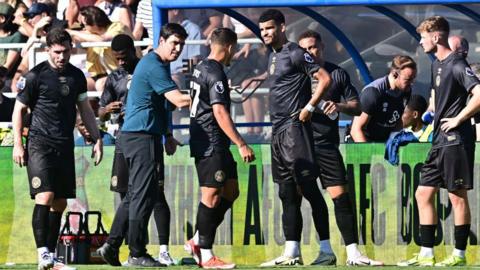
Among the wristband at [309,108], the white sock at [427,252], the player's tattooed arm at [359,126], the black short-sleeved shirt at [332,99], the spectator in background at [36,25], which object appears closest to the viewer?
the wristband at [309,108]

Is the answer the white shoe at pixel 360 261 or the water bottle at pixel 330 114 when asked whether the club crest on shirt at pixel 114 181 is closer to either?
the water bottle at pixel 330 114

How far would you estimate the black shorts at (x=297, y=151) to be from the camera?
572 inches

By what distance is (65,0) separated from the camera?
21406 millimetres

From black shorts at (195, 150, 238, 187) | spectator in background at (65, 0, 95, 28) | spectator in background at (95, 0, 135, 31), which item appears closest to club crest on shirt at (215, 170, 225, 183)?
black shorts at (195, 150, 238, 187)

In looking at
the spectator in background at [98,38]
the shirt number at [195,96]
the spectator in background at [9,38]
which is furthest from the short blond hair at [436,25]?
the spectator in background at [9,38]

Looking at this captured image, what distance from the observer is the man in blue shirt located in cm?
1413

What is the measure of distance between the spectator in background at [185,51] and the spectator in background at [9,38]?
334 centimetres

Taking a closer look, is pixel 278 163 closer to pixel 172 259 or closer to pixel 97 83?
pixel 172 259

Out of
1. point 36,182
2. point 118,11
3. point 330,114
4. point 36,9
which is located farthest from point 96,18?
point 36,182

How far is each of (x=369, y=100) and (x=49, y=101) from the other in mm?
3574

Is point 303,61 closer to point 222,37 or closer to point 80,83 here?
point 222,37

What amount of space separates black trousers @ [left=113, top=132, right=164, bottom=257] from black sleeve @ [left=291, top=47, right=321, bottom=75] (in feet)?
4.83

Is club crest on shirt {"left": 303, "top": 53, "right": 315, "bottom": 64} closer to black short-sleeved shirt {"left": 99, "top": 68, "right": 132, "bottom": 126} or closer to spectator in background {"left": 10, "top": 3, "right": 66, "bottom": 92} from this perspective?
black short-sleeved shirt {"left": 99, "top": 68, "right": 132, "bottom": 126}

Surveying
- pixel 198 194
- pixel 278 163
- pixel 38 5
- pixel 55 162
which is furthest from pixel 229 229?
pixel 38 5
